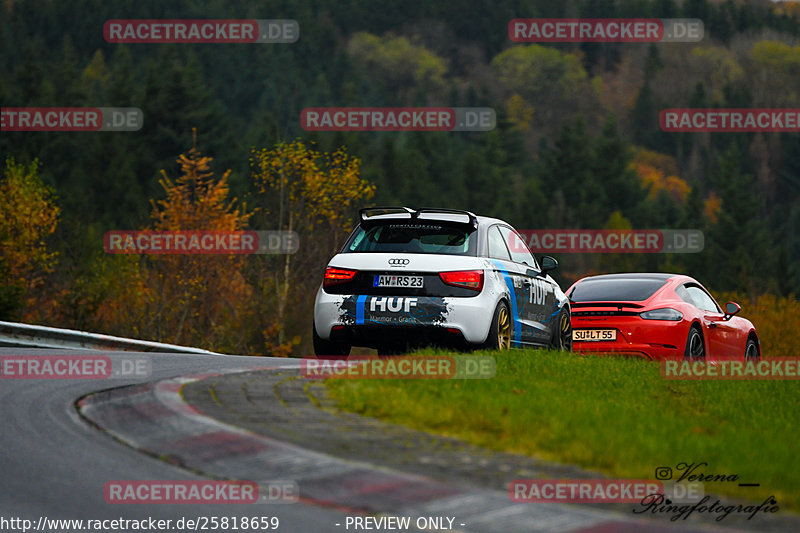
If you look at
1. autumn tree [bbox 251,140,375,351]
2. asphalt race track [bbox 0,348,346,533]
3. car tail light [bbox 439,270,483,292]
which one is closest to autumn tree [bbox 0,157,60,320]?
autumn tree [bbox 251,140,375,351]

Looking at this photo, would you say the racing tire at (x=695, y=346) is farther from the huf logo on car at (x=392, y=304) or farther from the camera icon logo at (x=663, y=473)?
the camera icon logo at (x=663, y=473)

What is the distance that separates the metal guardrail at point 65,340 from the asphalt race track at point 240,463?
695cm

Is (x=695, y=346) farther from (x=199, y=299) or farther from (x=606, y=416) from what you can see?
(x=199, y=299)

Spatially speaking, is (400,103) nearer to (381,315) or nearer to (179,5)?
(179,5)

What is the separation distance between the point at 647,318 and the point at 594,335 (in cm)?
79

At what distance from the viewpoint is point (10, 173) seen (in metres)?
60.3

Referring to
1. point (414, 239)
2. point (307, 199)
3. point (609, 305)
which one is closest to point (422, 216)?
point (414, 239)

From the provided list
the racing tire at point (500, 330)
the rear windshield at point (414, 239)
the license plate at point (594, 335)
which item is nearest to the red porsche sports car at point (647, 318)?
the license plate at point (594, 335)

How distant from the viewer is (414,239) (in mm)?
12578

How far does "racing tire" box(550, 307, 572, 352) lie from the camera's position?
14.4 m

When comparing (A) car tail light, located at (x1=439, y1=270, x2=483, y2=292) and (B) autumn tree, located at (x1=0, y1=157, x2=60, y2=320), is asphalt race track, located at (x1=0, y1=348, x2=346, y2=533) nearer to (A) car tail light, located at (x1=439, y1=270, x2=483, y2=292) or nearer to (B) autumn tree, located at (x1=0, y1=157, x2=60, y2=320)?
(A) car tail light, located at (x1=439, y1=270, x2=483, y2=292)

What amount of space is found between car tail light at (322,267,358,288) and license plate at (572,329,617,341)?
4.57 meters

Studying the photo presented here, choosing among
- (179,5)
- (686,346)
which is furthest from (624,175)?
(686,346)

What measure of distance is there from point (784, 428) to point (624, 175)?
360 feet
